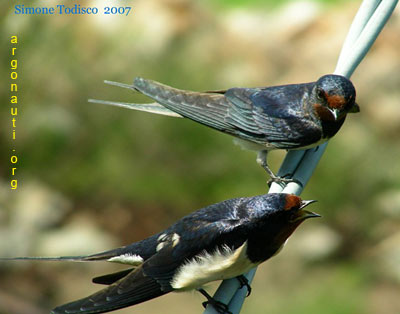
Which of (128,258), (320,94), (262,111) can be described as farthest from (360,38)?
(262,111)

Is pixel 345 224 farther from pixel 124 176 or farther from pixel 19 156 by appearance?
pixel 19 156

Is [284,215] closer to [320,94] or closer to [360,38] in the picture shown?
[360,38]

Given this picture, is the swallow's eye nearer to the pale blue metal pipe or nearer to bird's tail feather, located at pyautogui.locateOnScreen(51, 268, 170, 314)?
the pale blue metal pipe

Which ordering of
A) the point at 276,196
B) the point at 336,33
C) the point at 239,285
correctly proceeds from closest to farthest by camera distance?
the point at 239,285
the point at 276,196
the point at 336,33

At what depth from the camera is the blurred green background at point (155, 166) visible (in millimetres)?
5371

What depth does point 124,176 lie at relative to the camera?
591 centimetres

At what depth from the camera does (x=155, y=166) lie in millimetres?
5926

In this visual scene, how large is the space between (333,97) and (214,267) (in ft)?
3.12

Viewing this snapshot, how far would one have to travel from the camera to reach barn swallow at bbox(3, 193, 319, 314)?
6.87 ft

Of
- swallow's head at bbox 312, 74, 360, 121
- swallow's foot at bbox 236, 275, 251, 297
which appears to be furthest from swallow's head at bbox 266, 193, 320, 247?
swallow's head at bbox 312, 74, 360, 121

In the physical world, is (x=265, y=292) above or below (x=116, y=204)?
below

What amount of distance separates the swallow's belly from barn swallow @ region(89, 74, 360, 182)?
0.81 metres

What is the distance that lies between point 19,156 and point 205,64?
5.66 feet

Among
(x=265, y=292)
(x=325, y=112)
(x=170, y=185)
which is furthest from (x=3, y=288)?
(x=325, y=112)
